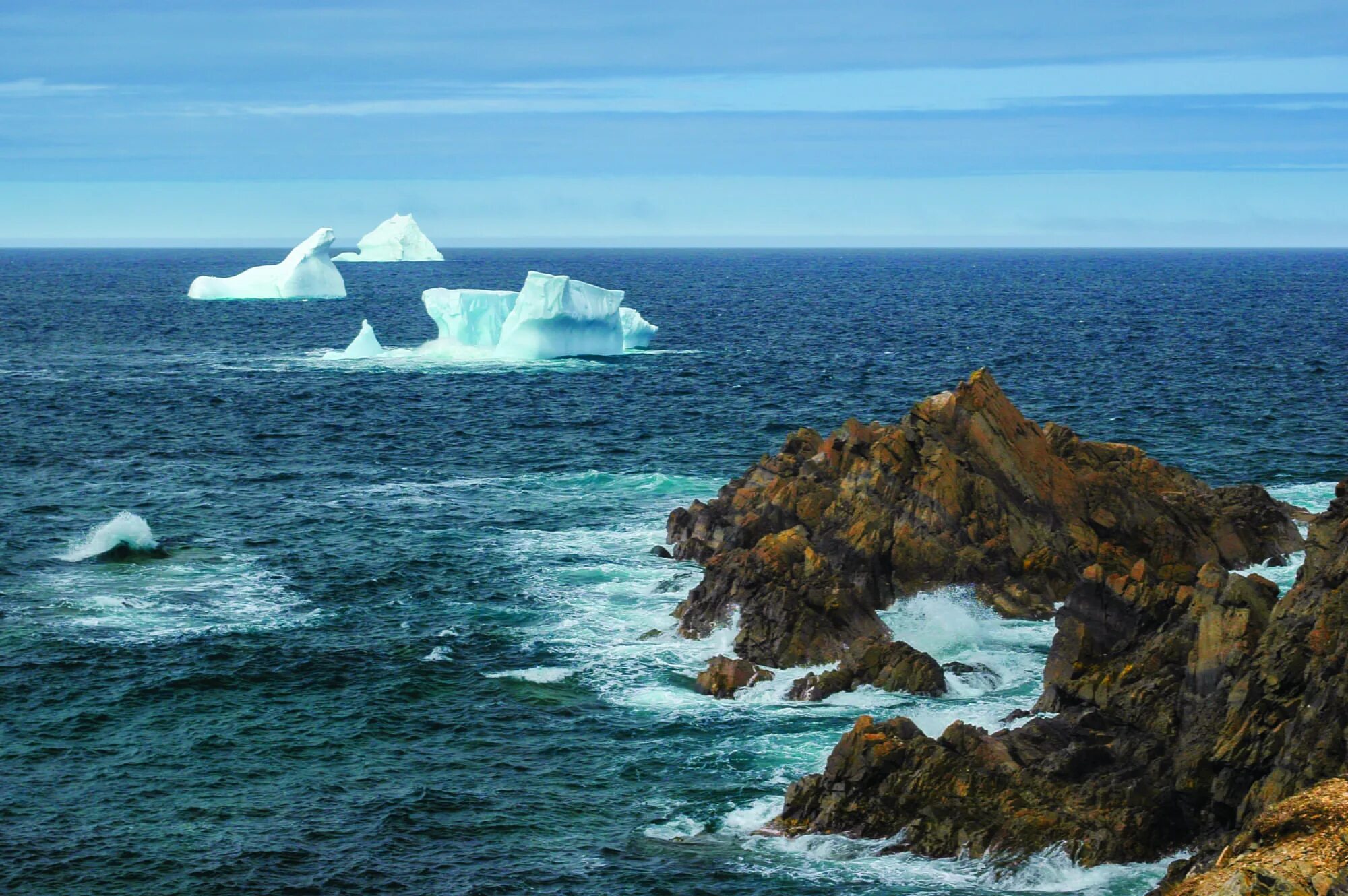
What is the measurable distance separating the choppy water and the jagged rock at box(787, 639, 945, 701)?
0.55 m

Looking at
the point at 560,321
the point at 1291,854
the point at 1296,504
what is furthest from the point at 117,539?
the point at 560,321

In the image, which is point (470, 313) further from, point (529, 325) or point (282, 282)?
point (282, 282)

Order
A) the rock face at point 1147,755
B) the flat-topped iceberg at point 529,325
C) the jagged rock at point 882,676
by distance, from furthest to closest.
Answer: the flat-topped iceberg at point 529,325 → the jagged rock at point 882,676 → the rock face at point 1147,755

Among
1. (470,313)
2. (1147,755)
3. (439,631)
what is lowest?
(439,631)

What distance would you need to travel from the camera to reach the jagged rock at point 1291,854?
66.1 feet

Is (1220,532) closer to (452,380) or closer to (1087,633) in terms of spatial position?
(1087,633)

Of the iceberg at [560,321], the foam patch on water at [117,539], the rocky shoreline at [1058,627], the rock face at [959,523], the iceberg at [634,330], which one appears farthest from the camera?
the iceberg at [634,330]

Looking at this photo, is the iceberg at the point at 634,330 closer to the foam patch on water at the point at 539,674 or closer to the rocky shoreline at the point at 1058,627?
the rocky shoreline at the point at 1058,627

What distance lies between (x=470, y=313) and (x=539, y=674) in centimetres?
7049

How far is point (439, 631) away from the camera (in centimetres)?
4416

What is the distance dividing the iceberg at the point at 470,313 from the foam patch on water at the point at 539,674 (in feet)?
211

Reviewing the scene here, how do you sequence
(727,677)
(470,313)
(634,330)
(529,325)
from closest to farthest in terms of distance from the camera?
(727,677), (529,325), (470,313), (634,330)

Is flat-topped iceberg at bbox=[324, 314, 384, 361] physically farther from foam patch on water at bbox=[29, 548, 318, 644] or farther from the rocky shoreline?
the rocky shoreline

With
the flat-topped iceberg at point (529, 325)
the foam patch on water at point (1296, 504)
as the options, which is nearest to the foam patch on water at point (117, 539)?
the foam patch on water at point (1296, 504)
